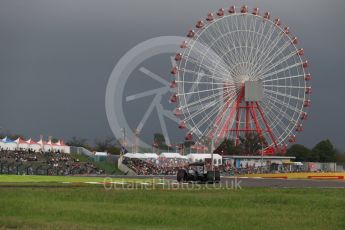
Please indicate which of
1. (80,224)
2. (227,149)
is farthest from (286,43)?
(80,224)

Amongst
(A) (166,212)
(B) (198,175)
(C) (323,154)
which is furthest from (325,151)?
(A) (166,212)

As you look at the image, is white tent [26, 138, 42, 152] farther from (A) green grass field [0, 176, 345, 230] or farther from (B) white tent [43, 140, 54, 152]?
(A) green grass field [0, 176, 345, 230]

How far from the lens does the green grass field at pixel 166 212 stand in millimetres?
17344

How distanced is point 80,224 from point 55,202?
24.3 feet

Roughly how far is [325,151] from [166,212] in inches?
6138

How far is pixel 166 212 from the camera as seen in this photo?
67.7 feet

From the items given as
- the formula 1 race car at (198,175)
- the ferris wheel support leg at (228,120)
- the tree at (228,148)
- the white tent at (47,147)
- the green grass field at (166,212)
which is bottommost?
the green grass field at (166,212)

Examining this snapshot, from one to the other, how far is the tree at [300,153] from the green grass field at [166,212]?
Result: 14929 centimetres

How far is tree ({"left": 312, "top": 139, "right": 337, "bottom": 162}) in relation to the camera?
16962 centimetres

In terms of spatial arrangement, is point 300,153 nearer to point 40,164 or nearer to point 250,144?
point 250,144

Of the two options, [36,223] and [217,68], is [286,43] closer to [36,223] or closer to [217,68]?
[217,68]

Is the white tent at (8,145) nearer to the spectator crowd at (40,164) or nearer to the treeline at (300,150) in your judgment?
the spectator crowd at (40,164)

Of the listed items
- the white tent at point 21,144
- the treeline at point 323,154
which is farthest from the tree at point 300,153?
the white tent at point 21,144

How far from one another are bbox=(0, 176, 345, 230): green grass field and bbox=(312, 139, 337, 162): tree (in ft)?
479
